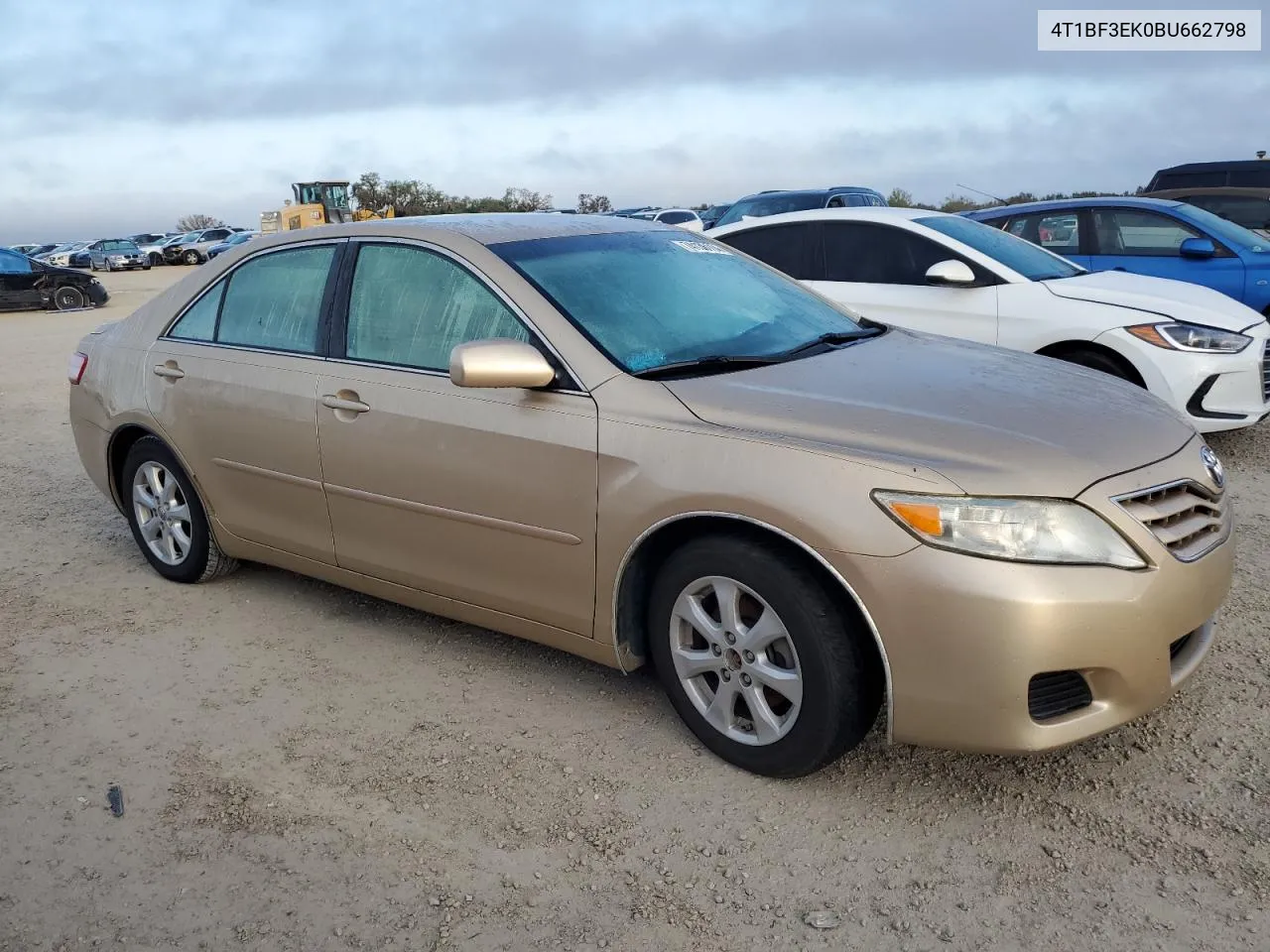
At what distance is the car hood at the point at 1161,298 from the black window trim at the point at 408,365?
418 cm

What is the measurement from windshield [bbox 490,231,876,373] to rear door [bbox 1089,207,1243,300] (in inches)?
208

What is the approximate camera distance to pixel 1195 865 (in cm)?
273

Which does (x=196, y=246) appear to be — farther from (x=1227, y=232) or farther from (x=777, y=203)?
(x=1227, y=232)

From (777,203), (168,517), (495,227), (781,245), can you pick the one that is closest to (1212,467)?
(495,227)

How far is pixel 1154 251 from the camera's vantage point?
859cm

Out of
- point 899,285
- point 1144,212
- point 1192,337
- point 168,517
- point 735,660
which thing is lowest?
point 735,660

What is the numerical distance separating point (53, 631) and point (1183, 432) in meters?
4.31

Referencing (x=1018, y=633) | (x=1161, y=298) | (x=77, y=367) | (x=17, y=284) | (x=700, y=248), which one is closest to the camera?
(x=1018, y=633)

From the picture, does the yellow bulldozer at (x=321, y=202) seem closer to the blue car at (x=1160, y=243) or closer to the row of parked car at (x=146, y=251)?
the row of parked car at (x=146, y=251)

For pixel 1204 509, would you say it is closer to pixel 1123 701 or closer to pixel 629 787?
pixel 1123 701

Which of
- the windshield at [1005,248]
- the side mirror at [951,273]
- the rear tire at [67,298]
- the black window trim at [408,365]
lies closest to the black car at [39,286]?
the rear tire at [67,298]

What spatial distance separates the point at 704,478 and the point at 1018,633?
3.01 feet

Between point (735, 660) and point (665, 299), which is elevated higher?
point (665, 299)

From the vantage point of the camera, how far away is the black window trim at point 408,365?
11.4ft
